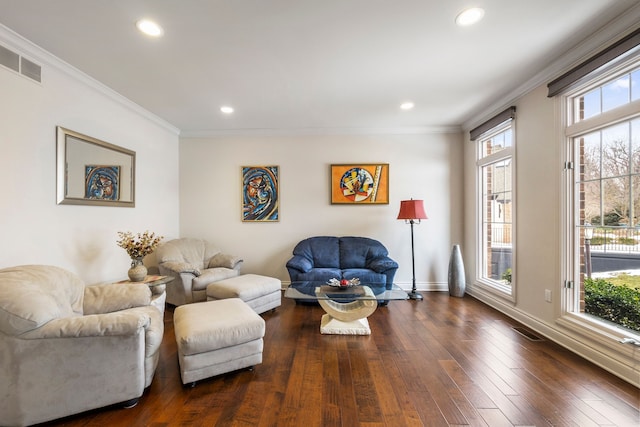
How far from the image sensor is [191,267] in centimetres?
338

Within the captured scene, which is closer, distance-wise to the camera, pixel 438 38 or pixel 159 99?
pixel 438 38

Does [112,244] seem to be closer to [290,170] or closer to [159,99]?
[159,99]

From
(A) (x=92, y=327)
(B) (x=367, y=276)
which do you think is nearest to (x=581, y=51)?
(B) (x=367, y=276)

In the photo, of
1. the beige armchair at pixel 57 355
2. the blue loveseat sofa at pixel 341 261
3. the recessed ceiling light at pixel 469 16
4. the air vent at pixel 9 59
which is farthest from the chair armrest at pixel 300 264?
the air vent at pixel 9 59

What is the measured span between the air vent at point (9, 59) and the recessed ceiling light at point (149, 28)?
3.58 feet

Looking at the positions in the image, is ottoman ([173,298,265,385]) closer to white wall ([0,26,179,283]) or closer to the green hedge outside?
white wall ([0,26,179,283])

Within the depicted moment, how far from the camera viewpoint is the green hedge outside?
2.04m

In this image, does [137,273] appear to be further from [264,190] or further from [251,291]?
[264,190]

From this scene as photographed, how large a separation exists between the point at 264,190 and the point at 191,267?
1.68 metres

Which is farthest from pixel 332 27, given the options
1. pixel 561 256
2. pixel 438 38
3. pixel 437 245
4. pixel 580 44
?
pixel 437 245

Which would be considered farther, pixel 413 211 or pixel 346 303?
pixel 413 211

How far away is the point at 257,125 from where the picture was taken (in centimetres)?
428

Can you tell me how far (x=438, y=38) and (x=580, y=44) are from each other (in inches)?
49.0

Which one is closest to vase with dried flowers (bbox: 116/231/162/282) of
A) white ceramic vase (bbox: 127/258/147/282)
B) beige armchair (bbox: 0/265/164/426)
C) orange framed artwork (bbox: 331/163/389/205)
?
white ceramic vase (bbox: 127/258/147/282)
